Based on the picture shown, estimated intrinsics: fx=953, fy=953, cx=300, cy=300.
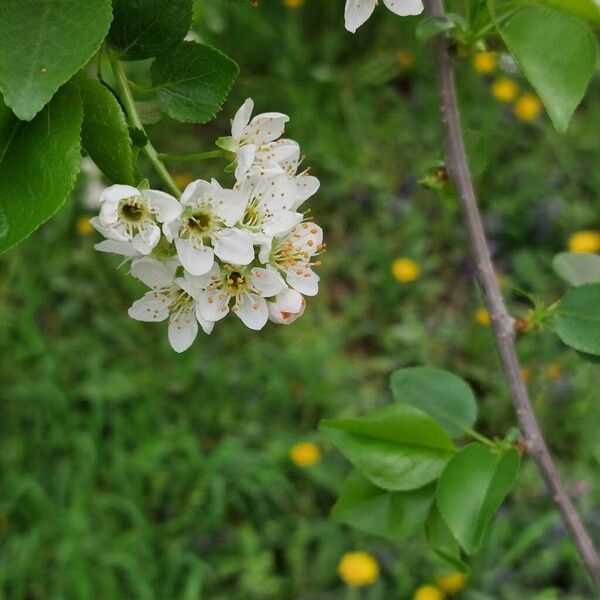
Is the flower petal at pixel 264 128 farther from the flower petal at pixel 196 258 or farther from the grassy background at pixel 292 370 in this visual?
the grassy background at pixel 292 370

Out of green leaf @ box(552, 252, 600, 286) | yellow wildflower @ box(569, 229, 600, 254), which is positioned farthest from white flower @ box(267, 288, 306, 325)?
yellow wildflower @ box(569, 229, 600, 254)

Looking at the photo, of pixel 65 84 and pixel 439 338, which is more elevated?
pixel 65 84

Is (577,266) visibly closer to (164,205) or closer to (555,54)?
(555,54)

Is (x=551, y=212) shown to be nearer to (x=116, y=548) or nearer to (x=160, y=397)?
(x=160, y=397)

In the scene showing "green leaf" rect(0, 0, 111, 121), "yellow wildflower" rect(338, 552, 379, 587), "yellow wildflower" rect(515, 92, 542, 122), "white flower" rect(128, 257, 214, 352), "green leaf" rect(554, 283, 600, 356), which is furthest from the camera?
"yellow wildflower" rect(515, 92, 542, 122)

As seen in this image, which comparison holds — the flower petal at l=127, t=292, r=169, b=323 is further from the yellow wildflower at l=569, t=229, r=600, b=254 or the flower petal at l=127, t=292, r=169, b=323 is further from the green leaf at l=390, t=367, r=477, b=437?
the yellow wildflower at l=569, t=229, r=600, b=254

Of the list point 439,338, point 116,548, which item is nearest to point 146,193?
point 116,548

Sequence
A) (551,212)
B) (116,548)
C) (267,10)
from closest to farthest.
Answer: (116,548)
(551,212)
(267,10)

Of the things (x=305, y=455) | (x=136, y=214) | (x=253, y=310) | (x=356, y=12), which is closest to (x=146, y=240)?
(x=136, y=214)
